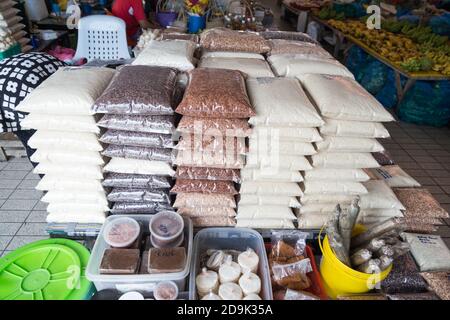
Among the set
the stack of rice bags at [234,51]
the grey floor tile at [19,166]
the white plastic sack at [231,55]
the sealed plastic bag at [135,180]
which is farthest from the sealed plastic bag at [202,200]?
the grey floor tile at [19,166]

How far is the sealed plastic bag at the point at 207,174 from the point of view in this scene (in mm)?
1523

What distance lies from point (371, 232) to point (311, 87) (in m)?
0.82

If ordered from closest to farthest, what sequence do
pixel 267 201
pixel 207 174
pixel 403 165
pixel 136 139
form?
1. pixel 136 139
2. pixel 207 174
3. pixel 267 201
4. pixel 403 165

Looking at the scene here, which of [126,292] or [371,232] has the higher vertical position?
[371,232]

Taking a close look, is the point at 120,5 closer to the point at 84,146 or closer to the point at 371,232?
the point at 84,146

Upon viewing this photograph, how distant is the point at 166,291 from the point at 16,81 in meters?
1.56

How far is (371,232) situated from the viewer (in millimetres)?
1504

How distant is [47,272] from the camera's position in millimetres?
1518

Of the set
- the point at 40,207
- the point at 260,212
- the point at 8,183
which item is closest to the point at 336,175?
the point at 260,212

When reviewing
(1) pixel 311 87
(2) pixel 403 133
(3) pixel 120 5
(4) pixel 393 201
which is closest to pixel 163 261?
(1) pixel 311 87

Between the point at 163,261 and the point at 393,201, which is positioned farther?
the point at 393,201

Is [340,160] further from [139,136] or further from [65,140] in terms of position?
[65,140]

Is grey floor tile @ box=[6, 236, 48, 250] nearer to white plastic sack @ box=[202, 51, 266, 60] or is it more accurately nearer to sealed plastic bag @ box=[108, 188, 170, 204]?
sealed plastic bag @ box=[108, 188, 170, 204]

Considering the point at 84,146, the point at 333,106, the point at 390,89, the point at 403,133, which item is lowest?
the point at 403,133
